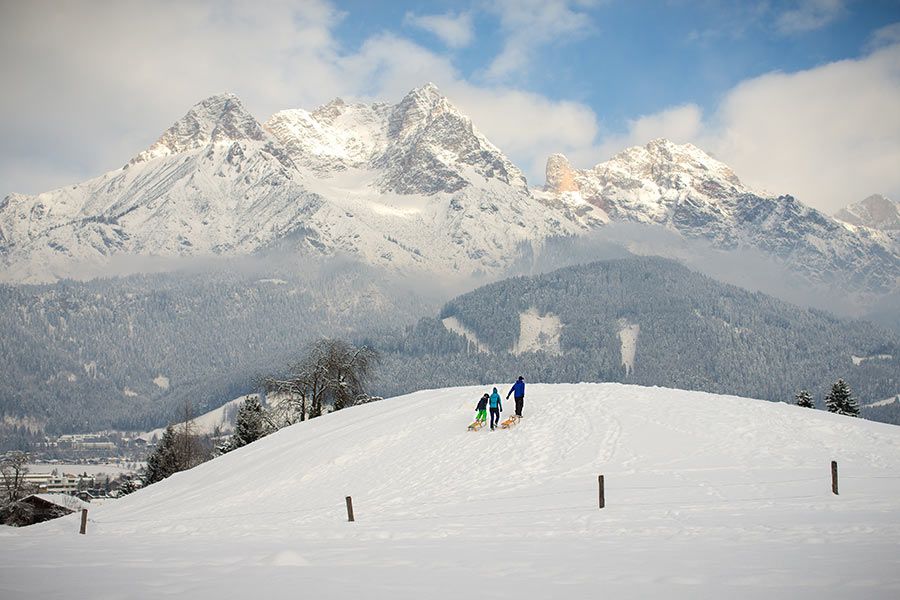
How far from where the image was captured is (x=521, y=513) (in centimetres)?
2312

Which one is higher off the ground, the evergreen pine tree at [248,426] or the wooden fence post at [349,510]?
the evergreen pine tree at [248,426]

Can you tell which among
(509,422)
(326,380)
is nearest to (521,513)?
(509,422)

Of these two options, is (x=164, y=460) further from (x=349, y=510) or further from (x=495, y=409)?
(x=349, y=510)

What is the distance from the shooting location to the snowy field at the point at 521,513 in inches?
518

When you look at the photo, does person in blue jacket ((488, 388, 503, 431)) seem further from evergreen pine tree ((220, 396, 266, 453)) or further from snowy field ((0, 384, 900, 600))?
evergreen pine tree ((220, 396, 266, 453))

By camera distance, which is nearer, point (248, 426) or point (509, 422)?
point (509, 422)

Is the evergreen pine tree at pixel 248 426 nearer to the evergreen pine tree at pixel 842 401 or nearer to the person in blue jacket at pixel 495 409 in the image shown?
the person in blue jacket at pixel 495 409

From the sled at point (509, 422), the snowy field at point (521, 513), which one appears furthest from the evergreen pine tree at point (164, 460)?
the sled at point (509, 422)

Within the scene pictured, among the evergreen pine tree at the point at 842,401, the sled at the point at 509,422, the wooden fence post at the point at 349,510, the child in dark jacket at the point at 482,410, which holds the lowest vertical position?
the wooden fence post at the point at 349,510

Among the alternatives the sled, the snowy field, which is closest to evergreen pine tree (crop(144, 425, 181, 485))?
the snowy field

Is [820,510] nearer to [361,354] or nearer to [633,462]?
[633,462]

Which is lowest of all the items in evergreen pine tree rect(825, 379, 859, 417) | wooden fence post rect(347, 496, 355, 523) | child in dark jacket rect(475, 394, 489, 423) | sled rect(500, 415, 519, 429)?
wooden fence post rect(347, 496, 355, 523)

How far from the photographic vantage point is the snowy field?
13.2m

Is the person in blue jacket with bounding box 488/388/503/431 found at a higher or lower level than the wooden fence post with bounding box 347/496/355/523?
higher
